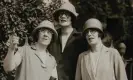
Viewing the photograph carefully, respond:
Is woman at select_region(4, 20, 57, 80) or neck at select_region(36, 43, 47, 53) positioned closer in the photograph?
woman at select_region(4, 20, 57, 80)

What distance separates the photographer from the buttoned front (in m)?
4.97

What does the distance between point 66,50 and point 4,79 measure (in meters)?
2.57

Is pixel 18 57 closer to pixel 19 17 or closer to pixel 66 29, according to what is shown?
pixel 66 29

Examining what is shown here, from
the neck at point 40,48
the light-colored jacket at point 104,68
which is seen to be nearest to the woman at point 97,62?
the light-colored jacket at point 104,68

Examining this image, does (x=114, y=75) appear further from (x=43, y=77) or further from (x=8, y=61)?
(x=8, y=61)

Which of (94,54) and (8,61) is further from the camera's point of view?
(94,54)

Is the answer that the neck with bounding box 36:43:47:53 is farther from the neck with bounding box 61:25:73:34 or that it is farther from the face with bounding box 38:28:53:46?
the neck with bounding box 61:25:73:34

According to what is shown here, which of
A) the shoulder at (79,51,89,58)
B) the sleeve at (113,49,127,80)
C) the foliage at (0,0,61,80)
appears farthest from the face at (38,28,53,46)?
the foliage at (0,0,61,80)

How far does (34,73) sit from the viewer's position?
16.4ft

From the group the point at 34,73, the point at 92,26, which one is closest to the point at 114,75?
the point at 92,26

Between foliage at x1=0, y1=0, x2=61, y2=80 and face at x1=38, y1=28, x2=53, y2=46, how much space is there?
2.65 meters

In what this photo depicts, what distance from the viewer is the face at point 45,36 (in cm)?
512

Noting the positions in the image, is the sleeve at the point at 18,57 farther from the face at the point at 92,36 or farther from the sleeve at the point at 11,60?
the face at the point at 92,36

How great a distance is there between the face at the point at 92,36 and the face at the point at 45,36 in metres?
0.47
